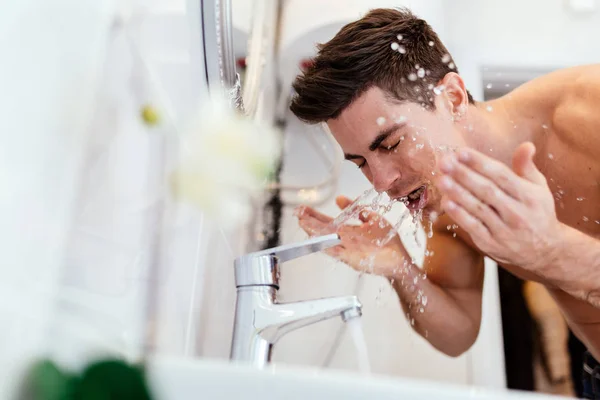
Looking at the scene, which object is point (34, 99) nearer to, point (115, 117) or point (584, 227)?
point (115, 117)

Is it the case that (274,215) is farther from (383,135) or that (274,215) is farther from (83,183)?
(83,183)

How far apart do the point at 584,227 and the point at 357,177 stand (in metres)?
0.44

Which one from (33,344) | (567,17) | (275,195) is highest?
(567,17)

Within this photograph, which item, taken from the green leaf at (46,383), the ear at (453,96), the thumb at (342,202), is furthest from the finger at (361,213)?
the green leaf at (46,383)

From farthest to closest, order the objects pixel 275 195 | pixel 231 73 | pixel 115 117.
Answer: pixel 275 195
pixel 231 73
pixel 115 117

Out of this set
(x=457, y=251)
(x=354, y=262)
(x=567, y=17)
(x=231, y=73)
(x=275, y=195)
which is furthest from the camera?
(x=567, y=17)

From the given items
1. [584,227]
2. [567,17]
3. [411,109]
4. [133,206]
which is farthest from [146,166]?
[567,17]

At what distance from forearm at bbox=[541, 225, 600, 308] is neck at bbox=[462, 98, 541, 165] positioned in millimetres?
182

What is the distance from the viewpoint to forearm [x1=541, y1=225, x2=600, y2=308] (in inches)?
25.7

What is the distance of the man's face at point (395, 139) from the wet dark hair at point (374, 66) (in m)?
0.02

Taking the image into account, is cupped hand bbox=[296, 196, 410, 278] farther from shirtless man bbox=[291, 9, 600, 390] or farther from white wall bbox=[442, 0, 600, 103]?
white wall bbox=[442, 0, 600, 103]

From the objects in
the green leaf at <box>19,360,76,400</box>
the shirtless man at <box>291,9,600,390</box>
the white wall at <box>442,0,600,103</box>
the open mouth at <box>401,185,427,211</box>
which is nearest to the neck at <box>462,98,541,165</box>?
the shirtless man at <box>291,9,600,390</box>

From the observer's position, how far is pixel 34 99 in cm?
31

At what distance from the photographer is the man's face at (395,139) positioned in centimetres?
80
